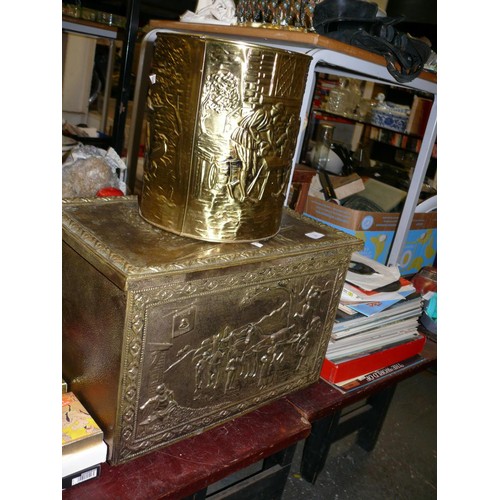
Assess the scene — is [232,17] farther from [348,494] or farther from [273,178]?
[348,494]

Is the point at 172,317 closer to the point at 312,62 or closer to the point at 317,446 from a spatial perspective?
the point at 312,62

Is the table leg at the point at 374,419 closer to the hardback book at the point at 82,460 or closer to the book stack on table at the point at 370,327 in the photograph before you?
the book stack on table at the point at 370,327

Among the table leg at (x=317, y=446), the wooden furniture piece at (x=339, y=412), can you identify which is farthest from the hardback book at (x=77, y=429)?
the table leg at (x=317, y=446)

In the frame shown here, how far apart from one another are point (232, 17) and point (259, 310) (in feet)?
2.60

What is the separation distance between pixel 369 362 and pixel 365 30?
0.83 meters

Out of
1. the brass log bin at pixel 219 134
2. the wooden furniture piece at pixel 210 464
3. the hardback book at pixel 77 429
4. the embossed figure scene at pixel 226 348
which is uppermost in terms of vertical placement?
the brass log bin at pixel 219 134

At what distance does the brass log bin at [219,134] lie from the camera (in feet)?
2.43

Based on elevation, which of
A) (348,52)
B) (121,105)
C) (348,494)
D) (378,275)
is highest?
(348,52)

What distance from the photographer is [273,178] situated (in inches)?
33.6

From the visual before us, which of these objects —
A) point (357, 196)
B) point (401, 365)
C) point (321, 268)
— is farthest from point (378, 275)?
point (357, 196)

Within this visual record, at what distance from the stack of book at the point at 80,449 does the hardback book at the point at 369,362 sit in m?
0.59

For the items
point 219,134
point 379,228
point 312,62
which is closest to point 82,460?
point 219,134

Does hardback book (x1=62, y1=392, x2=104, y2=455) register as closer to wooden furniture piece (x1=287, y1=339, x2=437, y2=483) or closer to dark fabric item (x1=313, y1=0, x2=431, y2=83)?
wooden furniture piece (x1=287, y1=339, x2=437, y2=483)

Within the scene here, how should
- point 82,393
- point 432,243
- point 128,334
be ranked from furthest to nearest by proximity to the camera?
1. point 432,243
2. point 82,393
3. point 128,334
